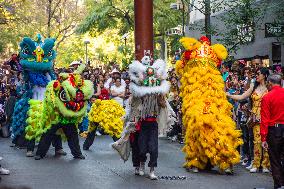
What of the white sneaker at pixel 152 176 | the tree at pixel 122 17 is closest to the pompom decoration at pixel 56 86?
the white sneaker at pixel 152 176

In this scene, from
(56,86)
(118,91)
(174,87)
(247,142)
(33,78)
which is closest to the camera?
(247,142)

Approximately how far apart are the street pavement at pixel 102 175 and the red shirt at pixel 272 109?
1154 millimetres

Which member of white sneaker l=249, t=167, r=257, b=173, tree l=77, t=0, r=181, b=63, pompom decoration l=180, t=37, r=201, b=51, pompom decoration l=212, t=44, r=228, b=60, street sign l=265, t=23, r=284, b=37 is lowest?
white sneaker l=249, t=167, r=257, b=173

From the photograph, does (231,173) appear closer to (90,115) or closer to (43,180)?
(43,180)

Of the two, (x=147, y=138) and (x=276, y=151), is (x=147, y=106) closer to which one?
(x=147, y=138)

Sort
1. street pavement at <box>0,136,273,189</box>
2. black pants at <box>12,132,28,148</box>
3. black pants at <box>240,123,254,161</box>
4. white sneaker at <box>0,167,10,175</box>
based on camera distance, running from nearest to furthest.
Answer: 1. street pavement at <box>0,136,273,189</box>
2. white sneaker at <box>0,167,10,175</box>
3. black pants at <box>240,123,254,161</box>
4. black pants at <box>12,132,28,148</box>

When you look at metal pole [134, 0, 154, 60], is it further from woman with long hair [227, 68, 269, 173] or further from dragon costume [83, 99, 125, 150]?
woman with long hair [227, 68, 269, 173]

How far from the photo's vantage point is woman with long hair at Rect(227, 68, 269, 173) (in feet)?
40.2

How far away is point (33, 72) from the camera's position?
1540 centimetres

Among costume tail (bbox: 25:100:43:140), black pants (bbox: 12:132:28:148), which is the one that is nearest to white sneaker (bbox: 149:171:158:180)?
costume tail (bbox: 25:100:43:140)

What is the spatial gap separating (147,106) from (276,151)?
2472 millimetres

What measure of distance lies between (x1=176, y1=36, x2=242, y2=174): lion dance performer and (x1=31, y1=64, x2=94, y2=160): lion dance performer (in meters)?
2.44

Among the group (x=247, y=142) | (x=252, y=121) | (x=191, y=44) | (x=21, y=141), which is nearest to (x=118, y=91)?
(x=21, y=141)

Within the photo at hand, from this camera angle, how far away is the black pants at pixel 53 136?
14.2 m
